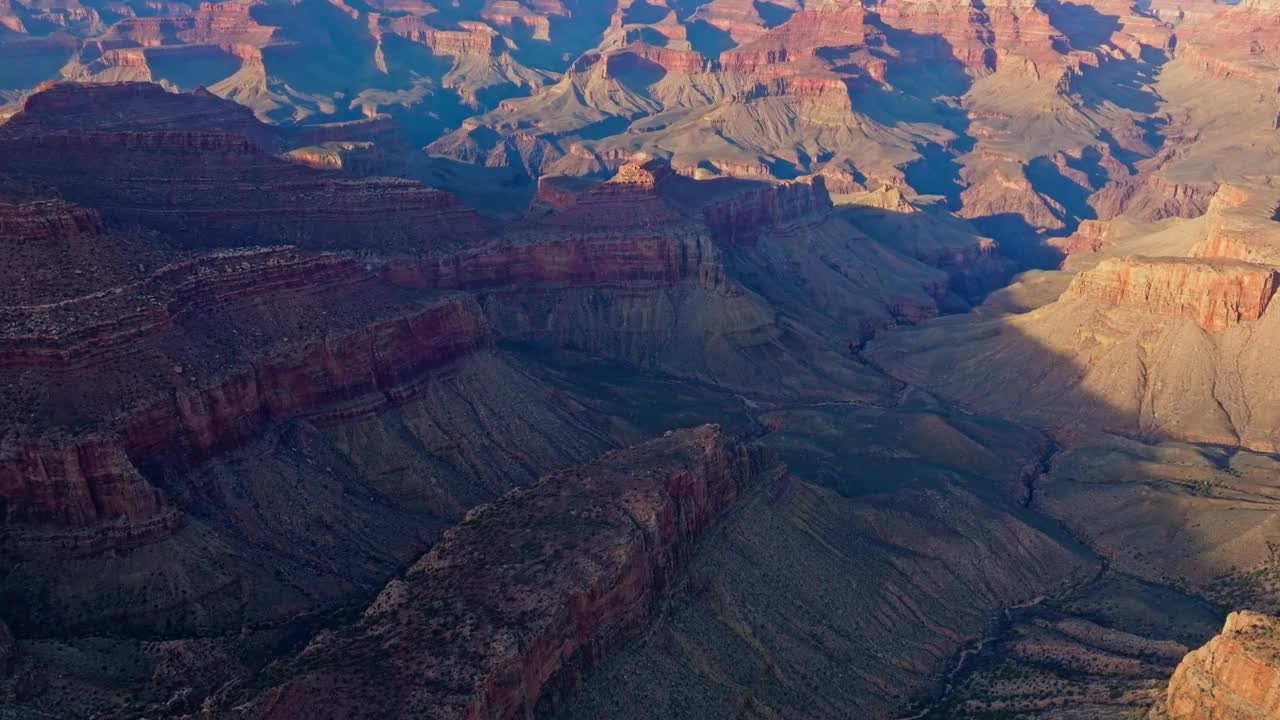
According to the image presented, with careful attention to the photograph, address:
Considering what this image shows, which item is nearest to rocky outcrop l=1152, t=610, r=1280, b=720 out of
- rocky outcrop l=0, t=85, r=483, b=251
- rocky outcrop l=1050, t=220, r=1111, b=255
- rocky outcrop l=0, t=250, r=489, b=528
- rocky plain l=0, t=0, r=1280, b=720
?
rocky plain l=0, t=0, r=1280, b=720

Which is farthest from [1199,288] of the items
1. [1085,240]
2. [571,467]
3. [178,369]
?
[178,369]

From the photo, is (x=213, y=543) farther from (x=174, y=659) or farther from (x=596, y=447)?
(x=596, y=447)

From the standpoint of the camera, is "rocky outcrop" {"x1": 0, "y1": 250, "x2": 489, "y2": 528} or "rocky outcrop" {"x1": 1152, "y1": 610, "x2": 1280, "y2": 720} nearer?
"rocky outcrop" {"x1": 1152, "y1": 610, "x2": 1280, "y2": 720}

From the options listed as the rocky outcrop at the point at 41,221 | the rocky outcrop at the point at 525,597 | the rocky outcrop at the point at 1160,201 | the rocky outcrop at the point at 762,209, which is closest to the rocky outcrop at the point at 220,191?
the rocky outcrop at the point at 41,221

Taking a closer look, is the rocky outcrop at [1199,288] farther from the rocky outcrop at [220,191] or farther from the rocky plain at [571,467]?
the rocky outcrop at [220,191]

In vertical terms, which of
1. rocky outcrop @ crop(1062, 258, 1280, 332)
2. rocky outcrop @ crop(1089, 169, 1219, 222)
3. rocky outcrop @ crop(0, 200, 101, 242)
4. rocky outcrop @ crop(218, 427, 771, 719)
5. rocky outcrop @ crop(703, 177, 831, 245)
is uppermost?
rocky outcrop @ crop(0, 200, 101, 242)

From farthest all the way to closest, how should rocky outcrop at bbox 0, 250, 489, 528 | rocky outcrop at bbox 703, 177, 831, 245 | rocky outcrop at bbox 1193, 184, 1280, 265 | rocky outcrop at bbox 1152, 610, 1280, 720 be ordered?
rocky outcrop at bbox 703, 177, 831, 245 < rocky outcrop at bbox 1193, 184, 1280, 265 < rocky outcrop at bbox 0, 250, 489, 528 < rocky outcrop at bbox 1152, 610, 1280, 720

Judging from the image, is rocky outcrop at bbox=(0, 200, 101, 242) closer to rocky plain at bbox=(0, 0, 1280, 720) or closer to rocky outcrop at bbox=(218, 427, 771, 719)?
rocky plain at bbox=(0, 0, 1280, 720)
